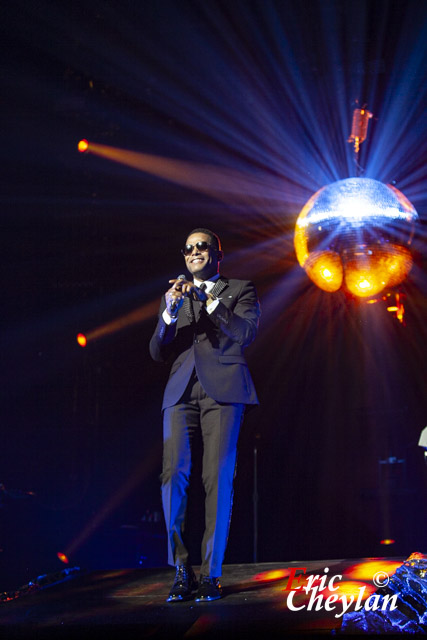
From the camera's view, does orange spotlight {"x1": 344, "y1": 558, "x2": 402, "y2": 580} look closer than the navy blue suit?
No

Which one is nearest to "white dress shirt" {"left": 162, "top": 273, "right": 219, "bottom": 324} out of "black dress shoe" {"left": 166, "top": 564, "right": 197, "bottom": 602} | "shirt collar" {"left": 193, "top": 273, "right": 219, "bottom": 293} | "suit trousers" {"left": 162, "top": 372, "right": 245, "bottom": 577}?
"shirt collar" {"left": 193, "top": 273, "right": 219, "bottom": 293}

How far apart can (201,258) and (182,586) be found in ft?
5.13

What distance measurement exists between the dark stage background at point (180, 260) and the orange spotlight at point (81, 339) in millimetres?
56

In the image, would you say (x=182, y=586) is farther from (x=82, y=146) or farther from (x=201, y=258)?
(x=82, y=146)

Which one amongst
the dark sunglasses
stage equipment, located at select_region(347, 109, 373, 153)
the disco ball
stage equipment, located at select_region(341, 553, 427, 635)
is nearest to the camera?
stage equipment, located at select_region(341, 553, 427, 635)

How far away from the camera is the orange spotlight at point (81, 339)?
497 centimetres

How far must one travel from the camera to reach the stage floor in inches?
77.2

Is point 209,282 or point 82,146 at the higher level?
point 82,146

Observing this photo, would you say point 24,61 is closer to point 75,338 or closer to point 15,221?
point 15,221

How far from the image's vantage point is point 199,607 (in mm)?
2244

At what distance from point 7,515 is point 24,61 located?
3496 millimetres

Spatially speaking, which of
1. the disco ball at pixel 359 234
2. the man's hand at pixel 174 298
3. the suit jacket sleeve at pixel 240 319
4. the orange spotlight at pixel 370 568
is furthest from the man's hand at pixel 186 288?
the disco ball at pixel 359 234

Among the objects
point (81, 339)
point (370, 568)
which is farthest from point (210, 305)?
point (81, 339)

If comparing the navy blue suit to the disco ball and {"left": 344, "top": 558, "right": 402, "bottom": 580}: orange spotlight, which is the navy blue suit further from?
the disco ball
